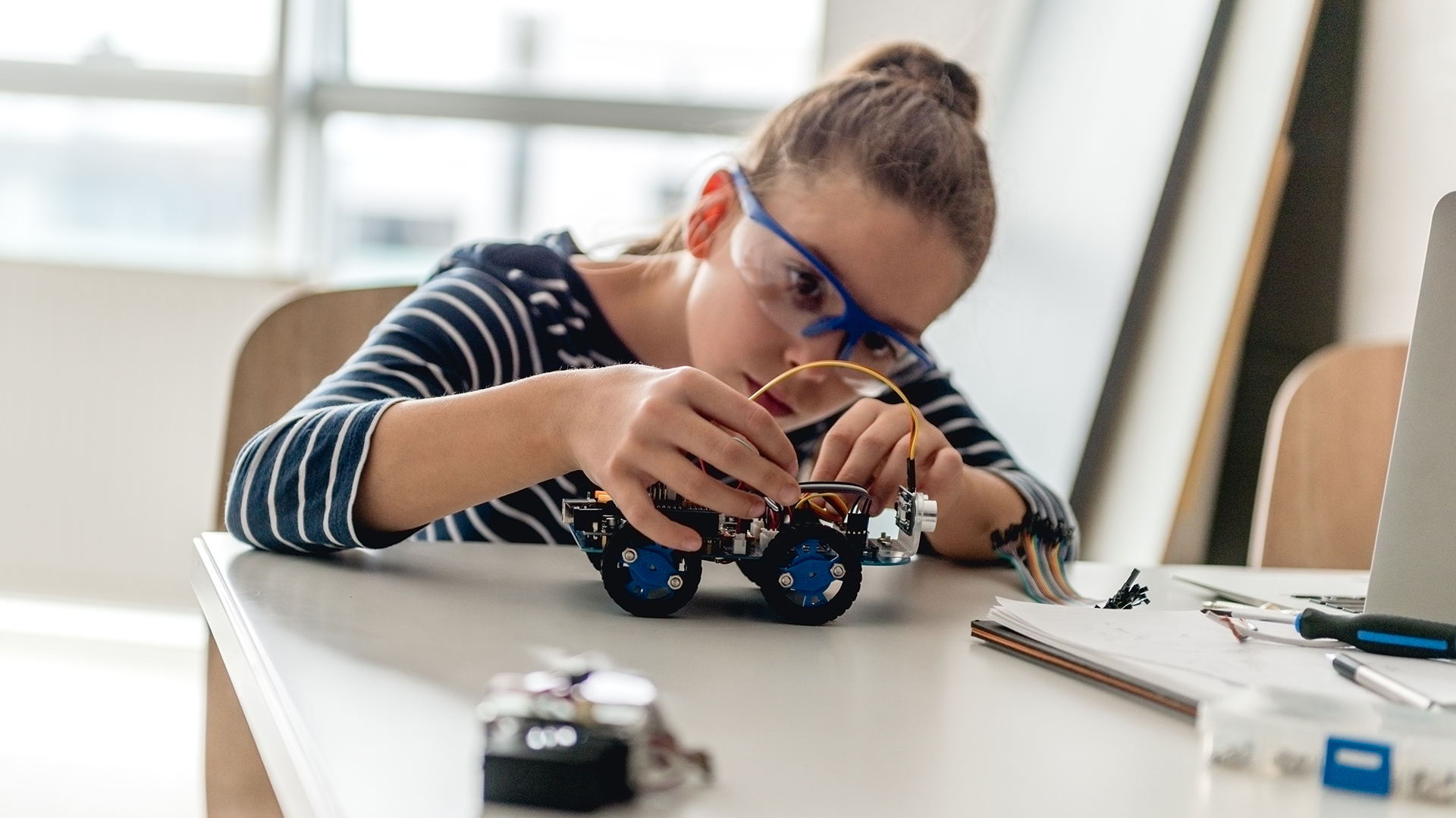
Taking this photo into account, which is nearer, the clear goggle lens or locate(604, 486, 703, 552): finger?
locate(604, 486, 703, 552): finger

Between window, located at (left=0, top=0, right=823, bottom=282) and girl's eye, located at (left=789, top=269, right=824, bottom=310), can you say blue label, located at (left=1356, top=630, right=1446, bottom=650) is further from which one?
window, located at (left=0, top=0, right=823, bottom=282)

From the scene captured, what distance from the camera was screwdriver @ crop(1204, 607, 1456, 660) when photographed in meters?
0.56

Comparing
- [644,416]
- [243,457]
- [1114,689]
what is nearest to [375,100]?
[243,457]

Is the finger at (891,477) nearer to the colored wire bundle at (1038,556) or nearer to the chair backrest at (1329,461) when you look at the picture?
the colored wire bundle at (1038,556)

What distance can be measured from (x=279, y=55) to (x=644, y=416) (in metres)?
2.50

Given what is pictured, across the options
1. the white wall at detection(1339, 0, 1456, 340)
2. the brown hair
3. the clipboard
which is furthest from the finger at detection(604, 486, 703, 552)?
the white wall at detection(1339, 0, 1456, 340)

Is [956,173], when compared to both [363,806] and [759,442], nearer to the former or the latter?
[759,442]

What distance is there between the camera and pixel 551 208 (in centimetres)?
297

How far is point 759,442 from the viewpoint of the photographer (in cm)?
59

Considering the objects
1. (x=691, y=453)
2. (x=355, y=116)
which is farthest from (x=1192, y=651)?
(x=355, y=116)

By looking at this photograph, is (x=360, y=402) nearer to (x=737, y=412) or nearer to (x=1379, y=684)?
(x=737, y=412)

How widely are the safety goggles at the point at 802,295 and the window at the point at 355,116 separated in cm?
196

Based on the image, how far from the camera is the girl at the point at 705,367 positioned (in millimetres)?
617

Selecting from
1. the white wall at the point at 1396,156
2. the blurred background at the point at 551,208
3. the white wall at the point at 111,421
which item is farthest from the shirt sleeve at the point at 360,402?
the white wall at the point at 111,421
